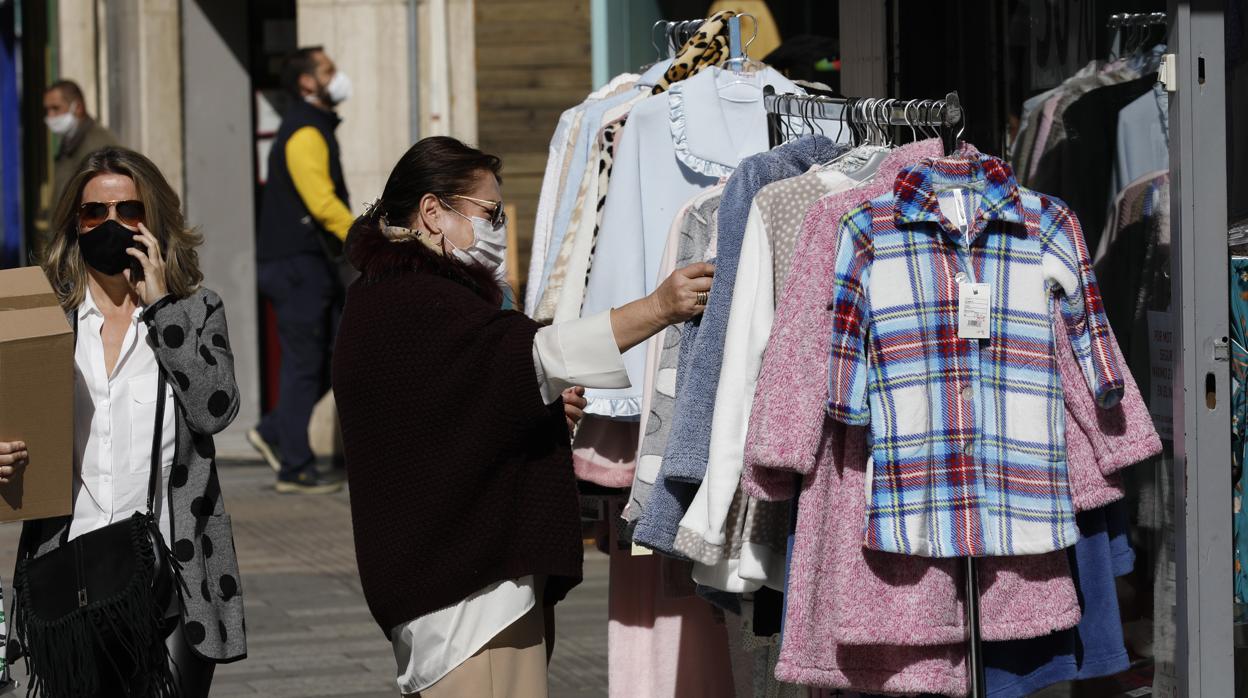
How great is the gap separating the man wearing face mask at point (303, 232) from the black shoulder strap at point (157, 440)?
618 centimetres

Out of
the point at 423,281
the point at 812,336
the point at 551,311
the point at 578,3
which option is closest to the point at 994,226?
the point at 812,336

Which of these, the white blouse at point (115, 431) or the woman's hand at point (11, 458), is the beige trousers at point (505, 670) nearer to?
the white blouse at point (115, 431)

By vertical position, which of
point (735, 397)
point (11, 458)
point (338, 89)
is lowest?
point (11, 458)

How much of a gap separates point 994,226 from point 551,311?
68.9 inches

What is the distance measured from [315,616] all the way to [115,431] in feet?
12.1


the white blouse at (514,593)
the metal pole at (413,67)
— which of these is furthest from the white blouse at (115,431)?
the metal pole at (413,67)

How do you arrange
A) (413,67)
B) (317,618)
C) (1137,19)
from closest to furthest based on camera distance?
(1137,19), (317,618), (413,67)

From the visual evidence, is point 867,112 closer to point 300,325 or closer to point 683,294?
point 683,294

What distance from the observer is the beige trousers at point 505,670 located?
3.95 metres

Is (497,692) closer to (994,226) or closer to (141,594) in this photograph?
(141,594)

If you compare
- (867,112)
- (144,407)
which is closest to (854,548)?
(867,112)

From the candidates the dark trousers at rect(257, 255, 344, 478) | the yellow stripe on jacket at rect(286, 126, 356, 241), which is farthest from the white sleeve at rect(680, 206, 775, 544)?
the dark trousers at rect(257, 255, 344, 478)

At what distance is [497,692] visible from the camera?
397 cm

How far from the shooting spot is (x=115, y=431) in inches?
172
